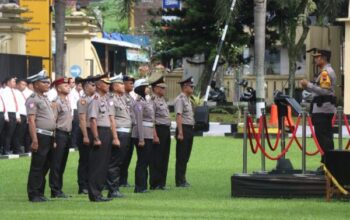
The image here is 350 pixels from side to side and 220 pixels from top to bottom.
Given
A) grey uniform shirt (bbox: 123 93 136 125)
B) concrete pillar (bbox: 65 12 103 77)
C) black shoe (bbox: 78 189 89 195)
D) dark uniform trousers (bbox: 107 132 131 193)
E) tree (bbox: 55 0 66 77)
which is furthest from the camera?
concrete pillar (bbox: 65 12 103 77)

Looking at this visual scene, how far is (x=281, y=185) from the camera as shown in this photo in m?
19.6

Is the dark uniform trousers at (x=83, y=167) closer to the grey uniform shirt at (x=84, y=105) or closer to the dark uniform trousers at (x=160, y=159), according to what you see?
the grey uniform shirt at (x=84, y=105)

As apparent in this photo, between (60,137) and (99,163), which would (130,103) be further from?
(99,163)

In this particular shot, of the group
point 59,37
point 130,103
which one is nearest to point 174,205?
point 130,103

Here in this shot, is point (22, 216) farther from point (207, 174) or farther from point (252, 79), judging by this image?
point (252, 79)

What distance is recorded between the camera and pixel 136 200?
19656 millimetres

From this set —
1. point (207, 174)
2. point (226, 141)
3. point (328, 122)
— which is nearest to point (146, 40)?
point (226, 141)

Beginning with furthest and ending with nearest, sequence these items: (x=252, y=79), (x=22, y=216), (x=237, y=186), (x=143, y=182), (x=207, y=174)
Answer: (x=252, y=79) → (x=207, y=174) → (x=143, y=182) → (x=237, y=186) → (x=22, y=216)

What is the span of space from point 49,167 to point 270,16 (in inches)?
1338

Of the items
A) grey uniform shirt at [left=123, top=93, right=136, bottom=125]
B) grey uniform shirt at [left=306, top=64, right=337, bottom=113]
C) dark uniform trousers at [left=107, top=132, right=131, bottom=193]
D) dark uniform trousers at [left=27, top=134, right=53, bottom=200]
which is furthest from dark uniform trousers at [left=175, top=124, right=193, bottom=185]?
dark uniform trousers at [left=27, top=134, right=53, bottom=200]

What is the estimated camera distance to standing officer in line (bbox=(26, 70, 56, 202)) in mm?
19516

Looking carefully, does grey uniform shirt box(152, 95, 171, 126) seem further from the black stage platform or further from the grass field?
the black stage platform

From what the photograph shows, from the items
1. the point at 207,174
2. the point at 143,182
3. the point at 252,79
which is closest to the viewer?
the point at 143,182

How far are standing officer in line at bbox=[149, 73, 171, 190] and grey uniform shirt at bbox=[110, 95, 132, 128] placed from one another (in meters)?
1.76
